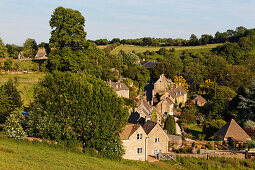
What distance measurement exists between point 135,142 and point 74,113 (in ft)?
28.9

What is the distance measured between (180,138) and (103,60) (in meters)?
32.1

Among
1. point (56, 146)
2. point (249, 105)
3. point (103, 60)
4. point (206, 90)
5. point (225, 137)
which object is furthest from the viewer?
point (206, 90)

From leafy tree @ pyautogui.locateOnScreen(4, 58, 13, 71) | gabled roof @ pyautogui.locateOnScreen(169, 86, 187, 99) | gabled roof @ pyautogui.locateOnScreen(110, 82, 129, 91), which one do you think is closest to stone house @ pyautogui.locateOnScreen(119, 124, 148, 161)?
gabled roof @ pyautogui.locateOnScreen(110, 82, 129, 91)

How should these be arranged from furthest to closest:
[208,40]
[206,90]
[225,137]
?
[208,40] < [206,90] < [225,137]

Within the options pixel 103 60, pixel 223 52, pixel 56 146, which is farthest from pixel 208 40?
pixel 56 146

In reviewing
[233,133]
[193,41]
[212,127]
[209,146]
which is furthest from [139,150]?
[193,41]

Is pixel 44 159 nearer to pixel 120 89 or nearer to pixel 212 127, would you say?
pixel 212 127

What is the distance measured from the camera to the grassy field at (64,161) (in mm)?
21312

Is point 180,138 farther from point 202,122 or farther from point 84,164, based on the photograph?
point 84,164

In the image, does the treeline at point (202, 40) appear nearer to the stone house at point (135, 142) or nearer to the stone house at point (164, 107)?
the stone house at point (164, 107)

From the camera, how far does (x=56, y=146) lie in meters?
29.1

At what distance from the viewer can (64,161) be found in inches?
943

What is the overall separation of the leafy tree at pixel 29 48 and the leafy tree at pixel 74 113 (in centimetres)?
4240

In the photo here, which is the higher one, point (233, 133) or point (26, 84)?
point (26, 84)
